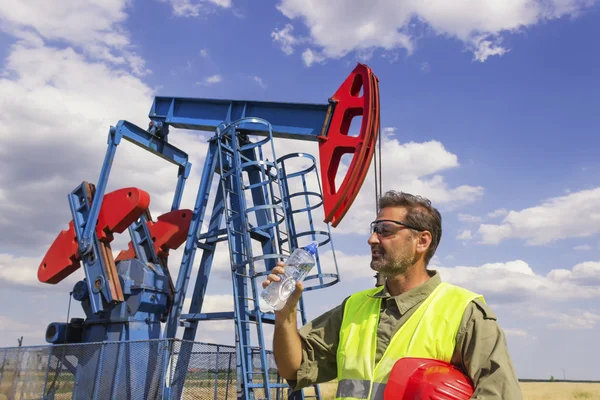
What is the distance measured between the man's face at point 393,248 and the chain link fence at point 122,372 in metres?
6.30

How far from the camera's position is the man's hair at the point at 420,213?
A: 291cm

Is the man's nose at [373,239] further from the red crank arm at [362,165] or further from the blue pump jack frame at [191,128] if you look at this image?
the blue pump jack frame at [191,128]

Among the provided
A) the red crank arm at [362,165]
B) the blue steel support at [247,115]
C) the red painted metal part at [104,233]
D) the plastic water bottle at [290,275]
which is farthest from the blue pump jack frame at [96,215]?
the plastic water bottle at [290,275]

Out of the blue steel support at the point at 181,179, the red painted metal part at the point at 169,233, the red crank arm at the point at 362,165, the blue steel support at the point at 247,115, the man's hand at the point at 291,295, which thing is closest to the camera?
the man's hand at the point at 291,295

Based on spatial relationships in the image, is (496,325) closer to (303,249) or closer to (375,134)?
(303,249)

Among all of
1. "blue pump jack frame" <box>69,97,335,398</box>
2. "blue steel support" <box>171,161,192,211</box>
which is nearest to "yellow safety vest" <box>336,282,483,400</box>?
"blue pump jack frame" <box>69,97,335,398</box>

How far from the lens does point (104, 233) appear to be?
10.1 metres

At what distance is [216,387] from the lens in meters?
9.27

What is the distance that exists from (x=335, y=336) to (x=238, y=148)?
23.9 feet

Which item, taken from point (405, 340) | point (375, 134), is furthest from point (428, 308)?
point (375, 134)

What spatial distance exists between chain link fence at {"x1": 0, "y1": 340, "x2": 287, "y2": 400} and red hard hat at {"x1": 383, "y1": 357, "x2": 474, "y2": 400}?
6.56 metres

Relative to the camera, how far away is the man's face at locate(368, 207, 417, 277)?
2830 mm

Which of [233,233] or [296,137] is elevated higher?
[296,137]

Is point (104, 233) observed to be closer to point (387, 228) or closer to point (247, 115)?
point (247, 115)
